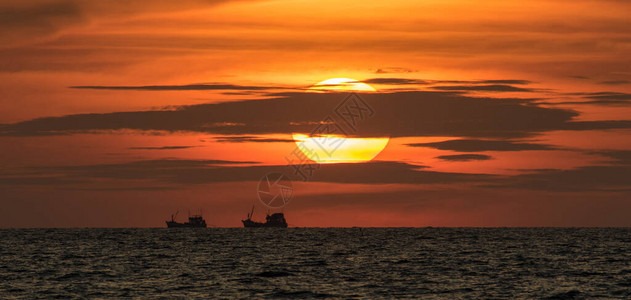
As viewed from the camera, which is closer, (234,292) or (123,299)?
(123,299)

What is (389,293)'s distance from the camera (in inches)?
2773

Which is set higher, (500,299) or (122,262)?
(122,262)

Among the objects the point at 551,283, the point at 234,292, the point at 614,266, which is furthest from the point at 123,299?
the point at 614,266

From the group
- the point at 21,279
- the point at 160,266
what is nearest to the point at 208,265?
the point at 160,266

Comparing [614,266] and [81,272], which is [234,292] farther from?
[614,266]

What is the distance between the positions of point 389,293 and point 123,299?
21992 millimetres

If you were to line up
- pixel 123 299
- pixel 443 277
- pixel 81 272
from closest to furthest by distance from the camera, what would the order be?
pixel 123 299 < pixel 443 277 < pixel 81 272

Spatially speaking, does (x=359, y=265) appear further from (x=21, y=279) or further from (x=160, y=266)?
(x=21, y=279)

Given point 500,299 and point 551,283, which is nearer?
point 500,299

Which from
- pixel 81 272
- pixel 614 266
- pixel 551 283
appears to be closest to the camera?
pixel 551 283

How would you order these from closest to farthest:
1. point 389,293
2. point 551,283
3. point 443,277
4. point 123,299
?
point 123,299
point 389,293
point 551,283
point 443,277

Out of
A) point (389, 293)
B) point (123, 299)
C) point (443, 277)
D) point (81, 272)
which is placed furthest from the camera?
point (81, 272)

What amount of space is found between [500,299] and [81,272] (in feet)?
158

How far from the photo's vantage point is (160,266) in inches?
4048
